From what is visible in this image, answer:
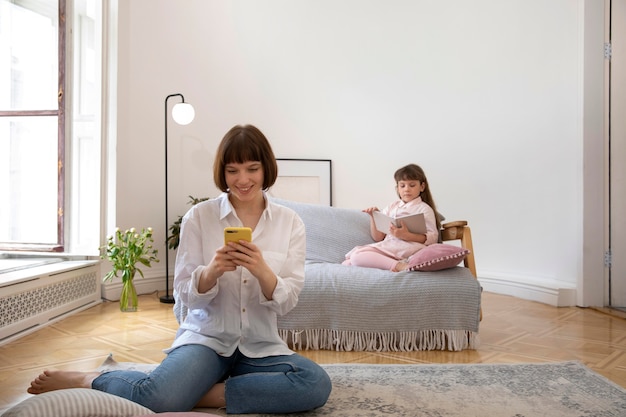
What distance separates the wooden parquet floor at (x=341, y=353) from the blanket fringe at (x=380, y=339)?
6 cm

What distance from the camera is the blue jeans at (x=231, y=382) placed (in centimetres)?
162

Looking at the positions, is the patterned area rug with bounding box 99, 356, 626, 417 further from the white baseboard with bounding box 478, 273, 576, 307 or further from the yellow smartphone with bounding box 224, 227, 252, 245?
the white baseboard with bounding box 478, 273, 576, 307

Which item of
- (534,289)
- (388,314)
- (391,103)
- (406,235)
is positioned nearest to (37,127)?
(406,235)

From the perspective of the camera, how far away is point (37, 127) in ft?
12.8

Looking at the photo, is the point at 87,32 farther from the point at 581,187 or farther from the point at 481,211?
the point at 581,187

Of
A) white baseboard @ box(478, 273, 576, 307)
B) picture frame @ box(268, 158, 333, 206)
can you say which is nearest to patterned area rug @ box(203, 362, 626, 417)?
white baseboard @ box(478, 273, 576, 307)

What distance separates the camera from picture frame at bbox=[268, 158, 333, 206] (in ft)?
16.8

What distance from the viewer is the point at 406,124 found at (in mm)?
5172

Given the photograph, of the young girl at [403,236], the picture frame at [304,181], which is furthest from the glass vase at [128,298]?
the picture frame at [304,181]

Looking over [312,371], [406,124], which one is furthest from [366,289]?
[406,124]

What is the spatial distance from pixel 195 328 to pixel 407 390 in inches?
35.4

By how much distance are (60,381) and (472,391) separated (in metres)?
1.54

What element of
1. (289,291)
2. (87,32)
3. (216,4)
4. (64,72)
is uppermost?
(216,4)

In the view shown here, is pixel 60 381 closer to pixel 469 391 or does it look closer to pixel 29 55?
pixel 469 391
